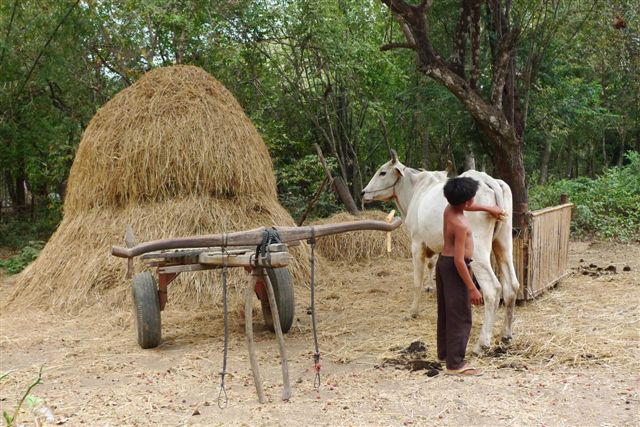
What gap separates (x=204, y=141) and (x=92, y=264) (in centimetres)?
231

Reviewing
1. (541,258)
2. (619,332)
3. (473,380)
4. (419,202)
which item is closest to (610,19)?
(541,258)

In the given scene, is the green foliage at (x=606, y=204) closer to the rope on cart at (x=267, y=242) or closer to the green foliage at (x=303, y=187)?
the green foliage at (x=303, y=187)

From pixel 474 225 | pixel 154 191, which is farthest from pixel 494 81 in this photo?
pixel 154 191

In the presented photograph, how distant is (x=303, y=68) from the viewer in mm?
14227

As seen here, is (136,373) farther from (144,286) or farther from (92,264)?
(92,264)

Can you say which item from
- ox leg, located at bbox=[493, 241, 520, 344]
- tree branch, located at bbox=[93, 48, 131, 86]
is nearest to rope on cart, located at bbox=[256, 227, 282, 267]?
ox leg, located at bbox=[493, 241, 520, 344]

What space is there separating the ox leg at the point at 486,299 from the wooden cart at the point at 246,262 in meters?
0.96

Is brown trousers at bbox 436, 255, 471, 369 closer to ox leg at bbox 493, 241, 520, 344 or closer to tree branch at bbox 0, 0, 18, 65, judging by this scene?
ox leg at bbox 493, 241, 520, 344

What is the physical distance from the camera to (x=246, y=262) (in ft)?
16.3

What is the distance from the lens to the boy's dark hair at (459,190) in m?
5.38

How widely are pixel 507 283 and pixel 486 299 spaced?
0.57 metres

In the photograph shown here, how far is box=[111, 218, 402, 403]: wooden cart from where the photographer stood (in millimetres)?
4918

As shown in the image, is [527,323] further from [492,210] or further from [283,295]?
[283,295]

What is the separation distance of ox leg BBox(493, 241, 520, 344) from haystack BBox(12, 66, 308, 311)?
3.72m
